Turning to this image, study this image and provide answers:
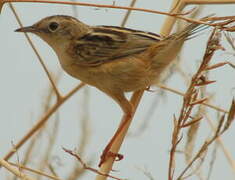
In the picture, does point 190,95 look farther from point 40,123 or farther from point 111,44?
point 111,44

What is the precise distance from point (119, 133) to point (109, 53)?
0.58 meters

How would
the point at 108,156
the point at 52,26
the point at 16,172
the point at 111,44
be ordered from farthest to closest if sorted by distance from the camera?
1. the point at 52,26
2. the point at 111,44
3. the point at 108,156
4. the point at 16,172

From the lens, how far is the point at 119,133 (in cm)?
239

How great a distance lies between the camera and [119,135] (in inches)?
92.7

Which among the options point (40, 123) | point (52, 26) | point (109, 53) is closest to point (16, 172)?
point (40, 123)

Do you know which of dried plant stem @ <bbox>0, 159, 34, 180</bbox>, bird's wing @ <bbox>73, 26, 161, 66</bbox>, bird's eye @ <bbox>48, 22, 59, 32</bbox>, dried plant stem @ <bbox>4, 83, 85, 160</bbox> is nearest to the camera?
dried plant stem @ <bbox>0, 159, 34, 180</bbox>

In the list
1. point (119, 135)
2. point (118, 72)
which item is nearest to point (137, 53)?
point (118, 72)

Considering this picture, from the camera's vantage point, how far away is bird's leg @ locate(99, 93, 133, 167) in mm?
2307

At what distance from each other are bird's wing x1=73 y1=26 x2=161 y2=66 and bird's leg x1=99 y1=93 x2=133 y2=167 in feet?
0.93

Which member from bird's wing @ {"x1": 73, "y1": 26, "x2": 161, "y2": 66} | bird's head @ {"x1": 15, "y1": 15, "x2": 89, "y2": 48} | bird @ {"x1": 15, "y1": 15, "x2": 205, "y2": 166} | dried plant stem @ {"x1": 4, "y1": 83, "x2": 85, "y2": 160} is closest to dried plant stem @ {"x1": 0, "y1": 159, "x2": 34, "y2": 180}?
dried plant stem @ {"x1": 4, "y1": 83, "x2": 85, "y2": 160}

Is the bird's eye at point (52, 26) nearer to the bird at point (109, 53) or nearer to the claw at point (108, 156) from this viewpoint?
the bird at point (109, 53)

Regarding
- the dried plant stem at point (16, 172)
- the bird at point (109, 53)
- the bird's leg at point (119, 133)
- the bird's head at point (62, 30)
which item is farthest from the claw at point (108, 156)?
the bird's head at point (62, 30)

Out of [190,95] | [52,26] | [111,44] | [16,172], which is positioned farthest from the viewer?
[52,26]

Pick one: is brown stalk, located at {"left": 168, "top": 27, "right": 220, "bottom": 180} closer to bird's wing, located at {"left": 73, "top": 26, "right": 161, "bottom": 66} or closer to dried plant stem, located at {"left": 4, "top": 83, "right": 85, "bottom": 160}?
dried plant stem, located at {"left": 4, "top": 83, "right": 85, "bottom": 160}
